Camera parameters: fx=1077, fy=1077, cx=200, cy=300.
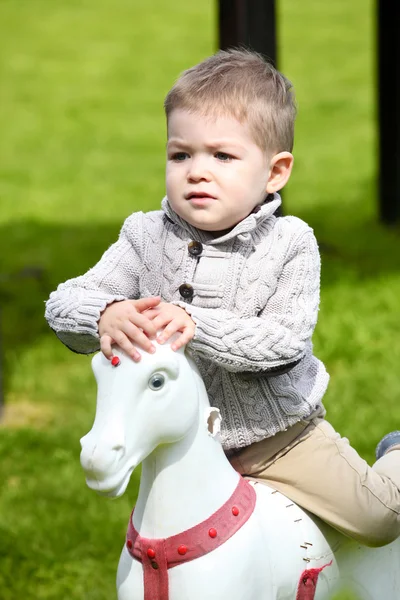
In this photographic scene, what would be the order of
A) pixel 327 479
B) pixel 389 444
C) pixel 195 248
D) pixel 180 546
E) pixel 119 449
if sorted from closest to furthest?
pixel 119 449 < pixel 180 546 < pixel 195 248 < pixel 327 479 < pixel 389 444

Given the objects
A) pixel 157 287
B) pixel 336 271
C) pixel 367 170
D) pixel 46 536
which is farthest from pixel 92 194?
pixel 157 287

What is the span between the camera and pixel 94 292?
2.70 metres

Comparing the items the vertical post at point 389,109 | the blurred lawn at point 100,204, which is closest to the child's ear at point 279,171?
the blurred lawn at point 100,204

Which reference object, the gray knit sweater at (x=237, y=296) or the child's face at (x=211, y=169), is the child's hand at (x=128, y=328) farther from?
the child's face at (x=211, y=169)

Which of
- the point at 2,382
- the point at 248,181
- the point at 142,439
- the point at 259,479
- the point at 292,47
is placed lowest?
the point at 292,47

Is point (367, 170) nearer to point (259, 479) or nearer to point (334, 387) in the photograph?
point (334, 387)

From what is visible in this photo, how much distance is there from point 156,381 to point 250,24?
13.2ft

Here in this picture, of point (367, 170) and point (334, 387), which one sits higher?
point (334, 387)

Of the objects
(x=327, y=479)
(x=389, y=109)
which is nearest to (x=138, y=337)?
(x=327, y=479)

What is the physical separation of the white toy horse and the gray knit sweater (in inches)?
6.3

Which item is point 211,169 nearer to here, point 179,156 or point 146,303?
point 179,156

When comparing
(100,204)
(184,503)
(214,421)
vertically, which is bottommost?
(100,204)

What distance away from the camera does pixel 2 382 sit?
5.89 metres

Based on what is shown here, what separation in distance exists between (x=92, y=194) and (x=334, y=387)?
5.70 metres
